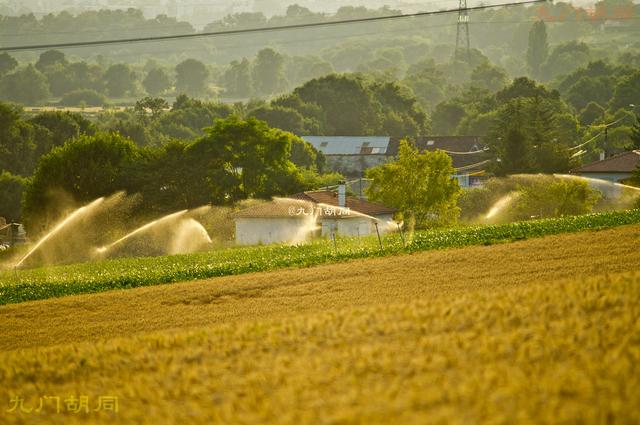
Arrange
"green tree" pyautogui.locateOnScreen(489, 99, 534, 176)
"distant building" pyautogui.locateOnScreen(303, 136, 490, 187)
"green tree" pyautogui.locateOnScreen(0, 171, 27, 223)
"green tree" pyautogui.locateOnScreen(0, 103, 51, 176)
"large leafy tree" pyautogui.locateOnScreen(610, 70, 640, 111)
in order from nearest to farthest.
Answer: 1. "green tree" pyautogui.locateOnScreen(489, 99, 534, 176)
2. "green tree" pyautogui.locateOnScreen(0, 171, 27, 223)
3. "distant building" pyautogui.locateOnScreen(303, 136, 490, 187)
4. "green tree" pyautogui.locateOnScreen(0, 103, 51, 176)
5. "large leafy tree" pyautogui.locateOnScreen(610, 70, 640, 111)

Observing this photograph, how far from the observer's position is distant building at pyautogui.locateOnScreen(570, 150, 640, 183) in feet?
269

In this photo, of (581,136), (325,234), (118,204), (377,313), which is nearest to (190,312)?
(377,313)

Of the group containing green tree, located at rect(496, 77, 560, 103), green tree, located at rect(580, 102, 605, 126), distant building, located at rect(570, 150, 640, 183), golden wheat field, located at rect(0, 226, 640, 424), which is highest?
green tree, located at rect(496, 77, 560, 103)

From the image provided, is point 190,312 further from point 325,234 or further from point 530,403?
point 325,234

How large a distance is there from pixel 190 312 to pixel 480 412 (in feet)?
63.4

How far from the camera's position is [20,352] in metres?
25.4

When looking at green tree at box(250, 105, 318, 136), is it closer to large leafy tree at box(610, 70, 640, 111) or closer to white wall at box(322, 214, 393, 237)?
large leafy tree at box(610, 70, 640, 111)

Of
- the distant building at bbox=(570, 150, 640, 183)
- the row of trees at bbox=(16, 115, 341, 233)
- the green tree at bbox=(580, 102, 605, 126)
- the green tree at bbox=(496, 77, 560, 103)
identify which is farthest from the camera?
the green tree at bbox=(580, 102, 605, 126)

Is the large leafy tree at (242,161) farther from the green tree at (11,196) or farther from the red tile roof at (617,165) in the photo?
the green tree at (11,196)

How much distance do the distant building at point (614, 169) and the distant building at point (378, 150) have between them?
3787cm

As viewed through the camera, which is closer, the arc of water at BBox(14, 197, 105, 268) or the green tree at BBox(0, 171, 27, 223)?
the arc of water at BBox(14, 197, 105, 268)

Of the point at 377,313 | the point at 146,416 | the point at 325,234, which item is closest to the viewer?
the point at 146,416

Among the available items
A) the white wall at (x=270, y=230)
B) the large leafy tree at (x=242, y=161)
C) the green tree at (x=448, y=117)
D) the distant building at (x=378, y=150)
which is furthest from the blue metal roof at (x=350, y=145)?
the white wall at (x=270, y=230)

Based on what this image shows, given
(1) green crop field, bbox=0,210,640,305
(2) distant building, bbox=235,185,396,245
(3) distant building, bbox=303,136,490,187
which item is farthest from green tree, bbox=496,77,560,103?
(1) green crop field, bbox=0,210,640,305
